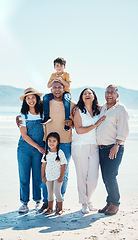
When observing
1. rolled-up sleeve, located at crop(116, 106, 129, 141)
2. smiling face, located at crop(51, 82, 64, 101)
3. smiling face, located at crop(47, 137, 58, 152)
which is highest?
smiling face, located at crop(51, 82, 64, 101)

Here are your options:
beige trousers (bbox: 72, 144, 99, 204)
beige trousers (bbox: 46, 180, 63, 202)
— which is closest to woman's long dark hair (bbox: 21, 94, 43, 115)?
beige trousers (bbox: 72, 144, 99, 204)

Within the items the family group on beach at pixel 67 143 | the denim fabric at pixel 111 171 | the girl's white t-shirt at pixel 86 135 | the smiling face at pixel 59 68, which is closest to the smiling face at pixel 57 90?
the family group on beach at pixel 67 143

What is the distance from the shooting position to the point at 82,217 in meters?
3.71

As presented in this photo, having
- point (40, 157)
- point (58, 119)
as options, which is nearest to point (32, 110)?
point (58, 119)

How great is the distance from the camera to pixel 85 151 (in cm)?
391

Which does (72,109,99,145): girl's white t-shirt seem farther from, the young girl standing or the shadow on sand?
the shadow on sand

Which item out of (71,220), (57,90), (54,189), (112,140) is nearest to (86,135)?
(112,140)

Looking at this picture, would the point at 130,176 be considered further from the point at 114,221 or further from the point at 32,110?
the point at 32,110

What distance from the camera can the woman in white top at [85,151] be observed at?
3.92m

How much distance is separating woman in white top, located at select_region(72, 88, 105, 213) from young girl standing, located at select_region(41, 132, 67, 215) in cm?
26

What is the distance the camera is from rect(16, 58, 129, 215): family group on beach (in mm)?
3818

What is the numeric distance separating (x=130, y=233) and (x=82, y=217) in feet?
2.41

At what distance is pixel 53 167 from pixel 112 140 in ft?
2.79

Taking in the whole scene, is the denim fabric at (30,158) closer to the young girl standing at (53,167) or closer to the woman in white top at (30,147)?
the woman in white top at (30,147)
